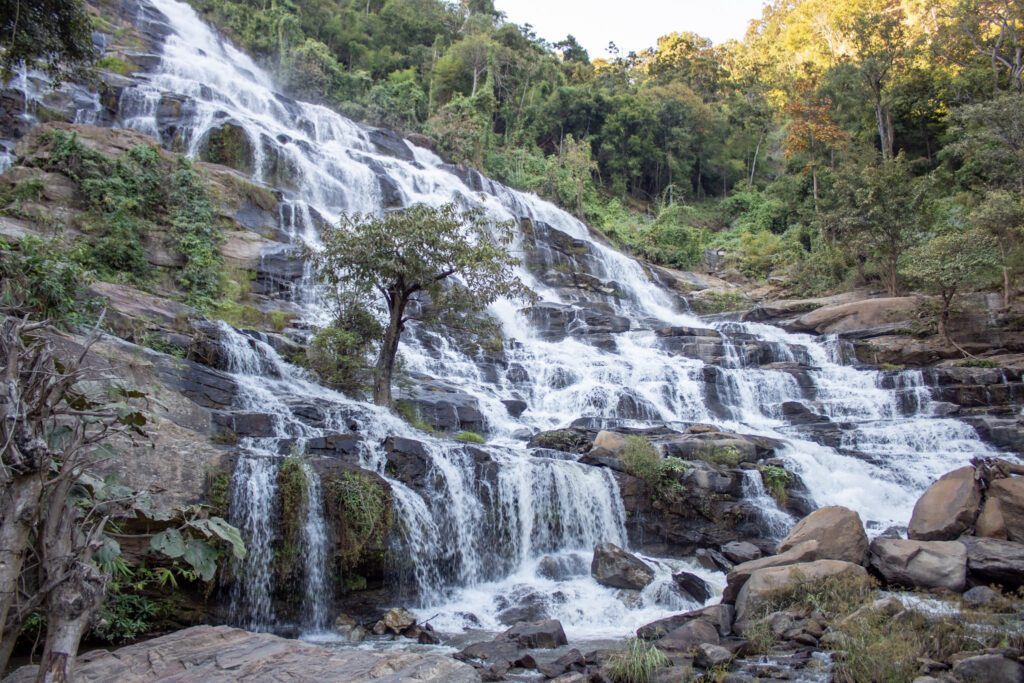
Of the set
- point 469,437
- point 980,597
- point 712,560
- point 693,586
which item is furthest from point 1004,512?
point 469,437

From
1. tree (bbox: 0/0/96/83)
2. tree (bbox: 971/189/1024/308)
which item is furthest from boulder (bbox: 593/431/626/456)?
tree (bbox: 971/189/1024/308)

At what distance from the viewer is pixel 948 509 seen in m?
9.61

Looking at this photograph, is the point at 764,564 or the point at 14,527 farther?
the point at 764,564

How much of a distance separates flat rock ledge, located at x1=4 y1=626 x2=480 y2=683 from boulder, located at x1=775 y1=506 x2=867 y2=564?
21.2 ft

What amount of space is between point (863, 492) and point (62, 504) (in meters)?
13.6

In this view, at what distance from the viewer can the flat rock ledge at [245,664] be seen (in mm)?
4250

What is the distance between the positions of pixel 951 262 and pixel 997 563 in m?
12.9

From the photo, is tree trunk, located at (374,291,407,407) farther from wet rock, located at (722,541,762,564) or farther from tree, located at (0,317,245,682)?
tree, located at (0,317,245,682)

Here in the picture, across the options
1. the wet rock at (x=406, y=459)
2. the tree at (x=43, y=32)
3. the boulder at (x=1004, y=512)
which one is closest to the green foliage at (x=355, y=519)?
the wet rock at (x=406, y=459)

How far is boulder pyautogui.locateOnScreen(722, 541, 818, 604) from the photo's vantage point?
27.5 feet

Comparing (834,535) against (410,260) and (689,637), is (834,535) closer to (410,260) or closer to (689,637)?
(689,637)

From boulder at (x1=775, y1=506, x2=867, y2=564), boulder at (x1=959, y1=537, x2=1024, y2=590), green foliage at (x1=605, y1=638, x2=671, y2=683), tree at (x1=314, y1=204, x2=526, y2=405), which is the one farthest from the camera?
tree at (x1=314, y1=204, x2=526, y2=405)

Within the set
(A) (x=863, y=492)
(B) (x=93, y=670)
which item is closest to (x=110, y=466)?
(B) (x=93, y=670)

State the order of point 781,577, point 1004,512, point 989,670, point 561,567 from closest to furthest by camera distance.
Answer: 1. point 989,670
2. point 781,577
3. point 1004,512
4. point 561,567
